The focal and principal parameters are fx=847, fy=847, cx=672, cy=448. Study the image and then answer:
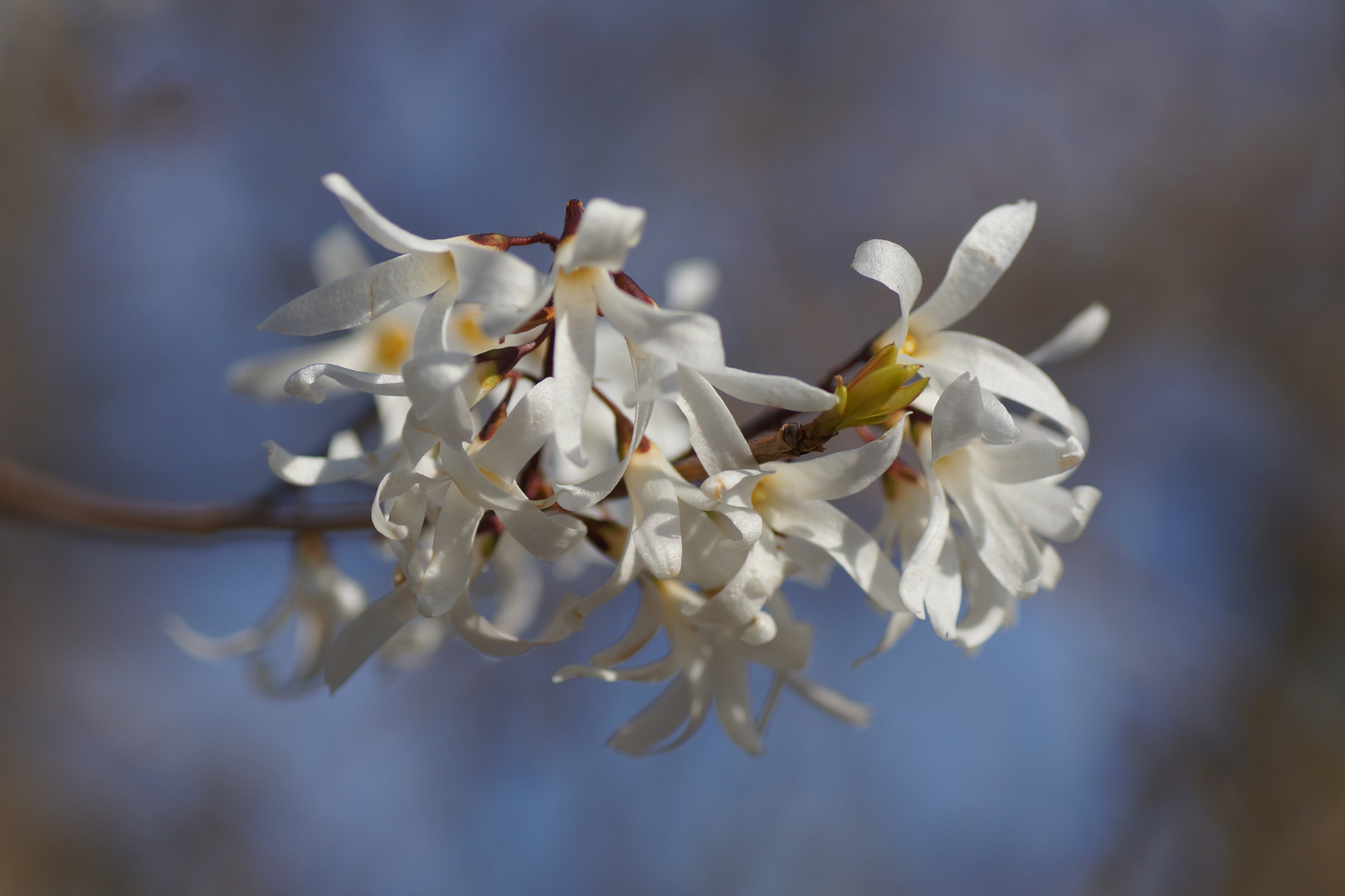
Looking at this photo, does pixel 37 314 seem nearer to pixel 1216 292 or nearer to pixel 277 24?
pixel 277 24

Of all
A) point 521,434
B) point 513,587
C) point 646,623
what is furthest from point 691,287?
point 521,434

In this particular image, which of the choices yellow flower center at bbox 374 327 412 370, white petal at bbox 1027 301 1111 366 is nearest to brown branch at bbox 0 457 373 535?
yellow flower center at bbox 374 327 412 370

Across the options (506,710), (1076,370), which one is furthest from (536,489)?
(1076,370)

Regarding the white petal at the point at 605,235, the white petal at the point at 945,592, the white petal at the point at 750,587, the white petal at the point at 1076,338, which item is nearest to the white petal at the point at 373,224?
the white petal at the point at 605,235

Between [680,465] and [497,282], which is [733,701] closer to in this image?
[680,465]

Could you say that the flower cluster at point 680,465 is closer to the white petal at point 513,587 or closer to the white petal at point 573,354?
the white petal at point 573,354

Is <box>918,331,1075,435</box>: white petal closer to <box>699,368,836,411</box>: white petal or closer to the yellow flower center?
<box>699,368,836,411</box>: white petal
